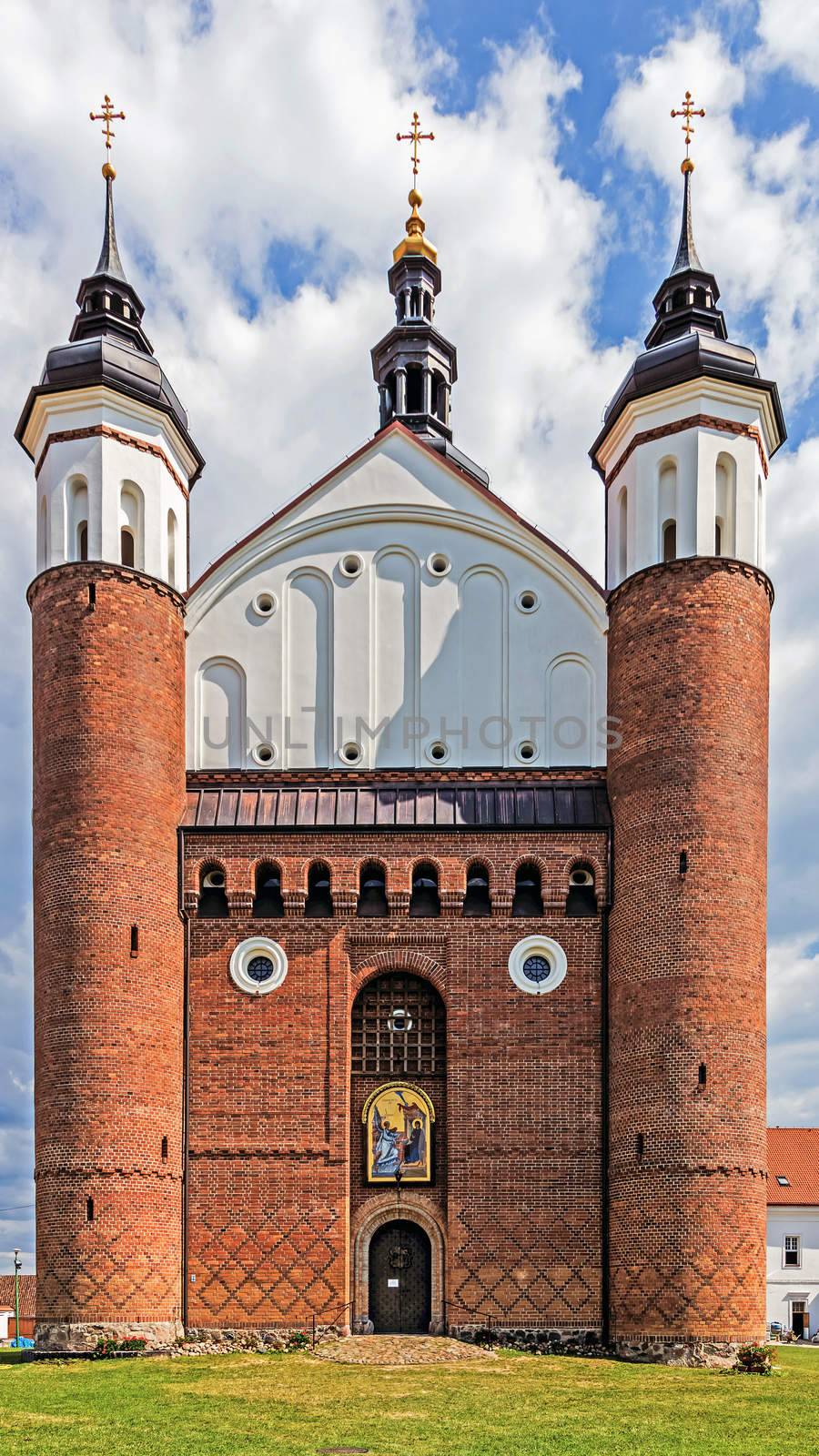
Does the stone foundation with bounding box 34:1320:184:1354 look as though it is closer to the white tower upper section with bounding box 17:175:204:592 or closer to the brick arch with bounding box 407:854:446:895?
the brick arch with bounding box 407:854:446:895

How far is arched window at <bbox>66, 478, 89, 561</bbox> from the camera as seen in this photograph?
29344 millimetres

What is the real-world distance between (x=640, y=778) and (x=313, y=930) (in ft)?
20.8

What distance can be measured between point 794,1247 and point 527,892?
1216 inches

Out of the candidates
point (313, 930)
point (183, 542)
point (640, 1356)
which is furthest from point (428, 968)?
point (183, 542)

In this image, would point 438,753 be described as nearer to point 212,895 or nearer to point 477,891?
point 477,891

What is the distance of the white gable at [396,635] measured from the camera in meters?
30.5

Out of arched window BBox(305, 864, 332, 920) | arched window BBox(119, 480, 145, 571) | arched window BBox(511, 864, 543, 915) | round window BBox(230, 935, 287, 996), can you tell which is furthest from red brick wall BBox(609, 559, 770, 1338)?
arched window BBox(119, 480, 145, 571)

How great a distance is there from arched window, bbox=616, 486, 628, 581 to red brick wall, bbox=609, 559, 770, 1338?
3.09 ft

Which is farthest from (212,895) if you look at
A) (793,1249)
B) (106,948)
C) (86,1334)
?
(793,1249)

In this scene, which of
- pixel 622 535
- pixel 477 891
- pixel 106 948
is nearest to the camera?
pixel 106 948

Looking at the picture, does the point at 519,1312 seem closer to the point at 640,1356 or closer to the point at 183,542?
the point at 640,1356

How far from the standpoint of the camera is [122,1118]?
26.7 meters

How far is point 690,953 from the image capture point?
26.9 meters

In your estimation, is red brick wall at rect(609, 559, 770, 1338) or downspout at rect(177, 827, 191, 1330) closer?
red brick wall at rect(609, 559, 770, 1338)
